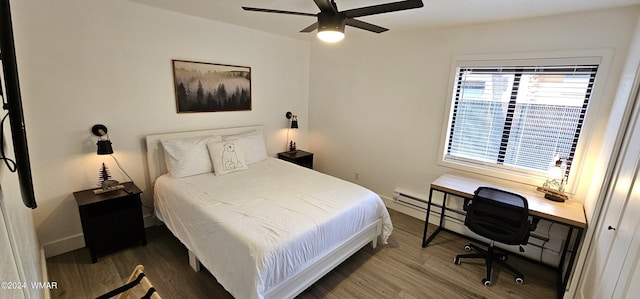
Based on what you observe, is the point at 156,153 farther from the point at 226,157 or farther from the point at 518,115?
the point at 518,115

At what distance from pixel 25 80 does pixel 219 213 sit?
187 cm

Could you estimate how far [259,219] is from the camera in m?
2.03

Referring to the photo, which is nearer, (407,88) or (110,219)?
(110,219)

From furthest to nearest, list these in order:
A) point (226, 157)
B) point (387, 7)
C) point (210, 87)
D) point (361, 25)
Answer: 1. point (210, 87)
2. point (226, 157)
3. point (361, 25)
4. point (387, 7)

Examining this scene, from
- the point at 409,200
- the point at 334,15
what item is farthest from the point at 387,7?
the point at 409,200

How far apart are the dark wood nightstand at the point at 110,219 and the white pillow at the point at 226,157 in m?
0.79

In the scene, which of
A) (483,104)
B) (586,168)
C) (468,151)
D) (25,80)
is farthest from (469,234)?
(25,80)

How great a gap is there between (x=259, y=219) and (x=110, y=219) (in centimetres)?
149

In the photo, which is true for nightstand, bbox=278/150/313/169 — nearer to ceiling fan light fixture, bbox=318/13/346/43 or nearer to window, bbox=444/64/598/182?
window, bbox=444/64/598/182

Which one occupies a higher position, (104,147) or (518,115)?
(518,115)

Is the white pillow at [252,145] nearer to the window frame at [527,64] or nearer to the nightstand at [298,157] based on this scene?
the nightstand at [298,157]

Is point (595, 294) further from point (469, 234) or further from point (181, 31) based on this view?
point (181, 31)

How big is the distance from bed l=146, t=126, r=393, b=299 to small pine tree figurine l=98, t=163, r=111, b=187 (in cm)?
37

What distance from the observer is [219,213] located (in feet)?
6.88
